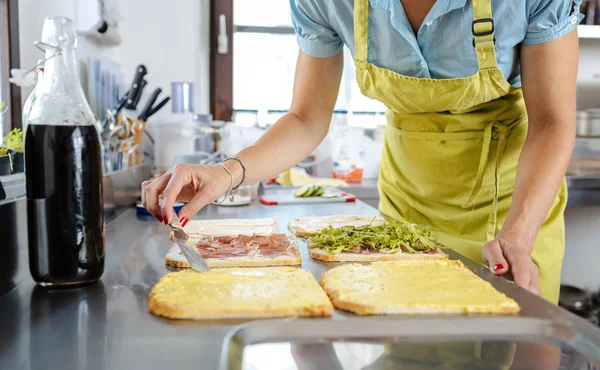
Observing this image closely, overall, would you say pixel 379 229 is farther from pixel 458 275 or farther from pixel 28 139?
pixel 28 139

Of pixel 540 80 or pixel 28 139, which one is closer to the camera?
pixel 28 139

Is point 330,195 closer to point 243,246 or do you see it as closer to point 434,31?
point 434,31

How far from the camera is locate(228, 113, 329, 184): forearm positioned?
1.28 metres

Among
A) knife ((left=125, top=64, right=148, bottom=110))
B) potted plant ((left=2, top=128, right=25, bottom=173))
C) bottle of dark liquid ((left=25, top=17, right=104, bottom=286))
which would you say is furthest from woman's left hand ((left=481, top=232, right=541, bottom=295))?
knife ((left=125, top=64, right=148, bottom=110))

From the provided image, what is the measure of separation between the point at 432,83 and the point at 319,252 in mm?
527

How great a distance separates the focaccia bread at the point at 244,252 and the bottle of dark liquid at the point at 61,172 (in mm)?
214

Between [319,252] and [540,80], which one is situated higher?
[540,80]

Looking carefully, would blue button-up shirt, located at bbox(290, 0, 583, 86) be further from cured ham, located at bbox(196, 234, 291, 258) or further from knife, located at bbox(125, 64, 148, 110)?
knife, located at bbox(125, 64, 148, 110)

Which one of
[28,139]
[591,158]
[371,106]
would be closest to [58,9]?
[28,139]

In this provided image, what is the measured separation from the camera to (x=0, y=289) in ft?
2.79

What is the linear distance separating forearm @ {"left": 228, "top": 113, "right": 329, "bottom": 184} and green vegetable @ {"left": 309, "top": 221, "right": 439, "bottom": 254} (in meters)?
0.21

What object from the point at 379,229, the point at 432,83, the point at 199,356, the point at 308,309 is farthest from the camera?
the point at 432,83

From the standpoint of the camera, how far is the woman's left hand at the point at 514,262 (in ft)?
3.17

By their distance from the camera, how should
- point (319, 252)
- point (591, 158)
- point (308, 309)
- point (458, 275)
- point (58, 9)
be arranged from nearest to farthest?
point (308, 309), point (458, 275), point (319, 252), point (58, 9), point (591, 158)
